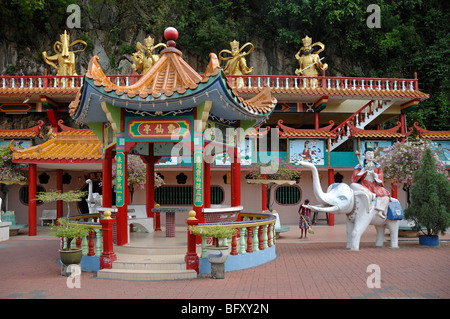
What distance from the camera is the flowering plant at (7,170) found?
51.9ft

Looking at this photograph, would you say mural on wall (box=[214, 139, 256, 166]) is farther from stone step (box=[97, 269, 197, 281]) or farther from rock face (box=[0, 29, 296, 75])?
stone step (box=[97, 269, 197, 281])

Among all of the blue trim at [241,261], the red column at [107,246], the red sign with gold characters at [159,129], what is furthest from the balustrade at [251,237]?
the red sign with gold characters at [159,129]

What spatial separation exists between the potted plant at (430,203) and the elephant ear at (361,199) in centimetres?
195

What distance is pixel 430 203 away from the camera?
1180 centimetres

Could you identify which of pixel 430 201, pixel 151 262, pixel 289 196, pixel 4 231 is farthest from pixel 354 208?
pixel 4 231

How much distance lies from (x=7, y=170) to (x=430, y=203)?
1561 cm

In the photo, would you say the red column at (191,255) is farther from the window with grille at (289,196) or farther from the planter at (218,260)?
the window with grille at (289,196)

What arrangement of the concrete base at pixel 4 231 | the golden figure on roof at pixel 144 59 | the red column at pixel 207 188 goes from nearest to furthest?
the red column at pixel 207 188, the concrete base at pixel 4 231, the golden figure on roof at pixel 144 59

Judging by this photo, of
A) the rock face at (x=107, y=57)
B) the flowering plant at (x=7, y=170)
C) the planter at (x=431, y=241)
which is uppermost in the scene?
the rock face at (x=107, y=57)

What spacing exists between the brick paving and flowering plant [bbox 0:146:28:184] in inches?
236

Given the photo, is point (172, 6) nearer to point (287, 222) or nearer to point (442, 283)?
point (287, 222)

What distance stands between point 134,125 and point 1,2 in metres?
19.8

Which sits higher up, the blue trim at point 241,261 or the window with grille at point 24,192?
the window with grille at point 24,192

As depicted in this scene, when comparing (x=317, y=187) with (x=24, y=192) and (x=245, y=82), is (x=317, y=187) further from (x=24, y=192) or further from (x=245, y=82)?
(x=24, y=192)
